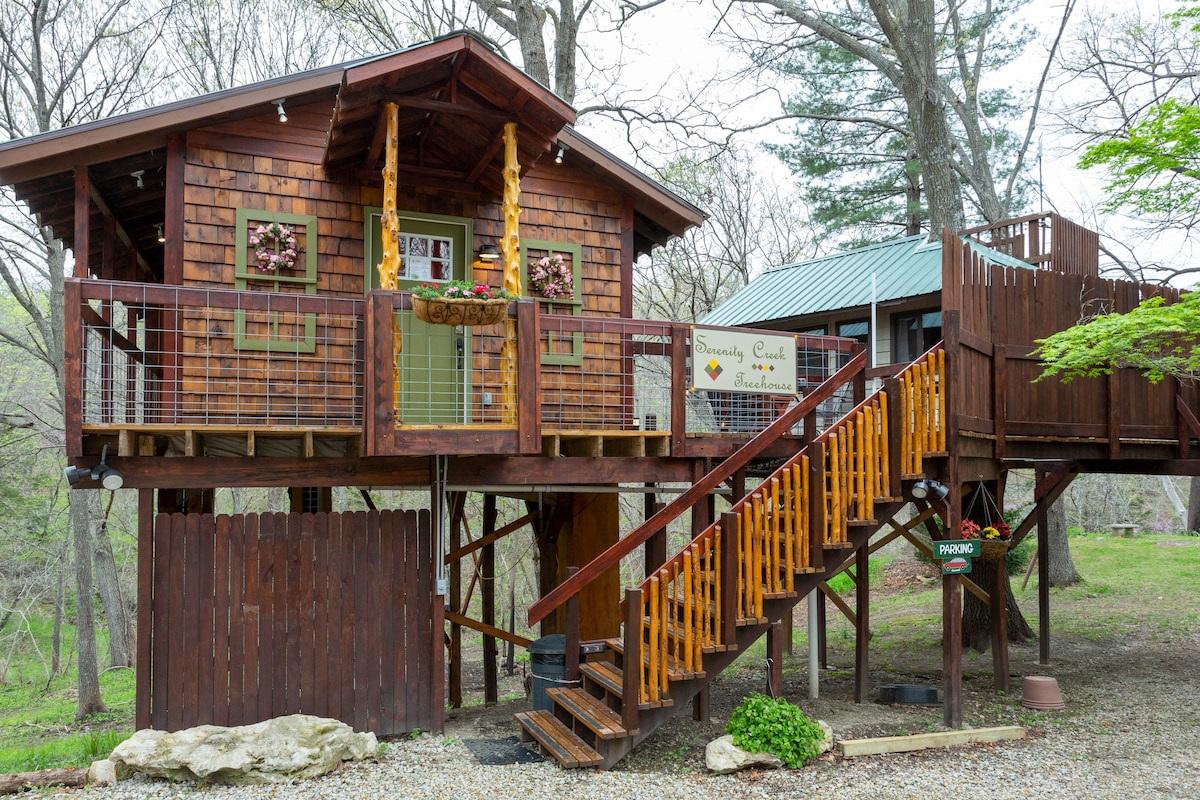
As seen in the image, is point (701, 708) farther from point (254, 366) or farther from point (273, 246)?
point (273, 246)

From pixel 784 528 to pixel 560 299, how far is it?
382 centimetres

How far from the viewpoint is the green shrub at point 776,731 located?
24.3ft

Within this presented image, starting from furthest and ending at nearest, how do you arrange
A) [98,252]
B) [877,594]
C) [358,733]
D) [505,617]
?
1. [505,617]
2. [877,594]
3. [98,252]
4. [358,733]

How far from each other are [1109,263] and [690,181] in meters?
11.3

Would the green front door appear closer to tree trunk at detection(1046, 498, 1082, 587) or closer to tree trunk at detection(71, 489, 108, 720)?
tree trunk at detection(71, 489, 108, 720)

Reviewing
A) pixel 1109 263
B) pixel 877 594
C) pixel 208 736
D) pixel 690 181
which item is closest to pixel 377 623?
pixel 208 736

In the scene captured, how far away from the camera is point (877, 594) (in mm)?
20938

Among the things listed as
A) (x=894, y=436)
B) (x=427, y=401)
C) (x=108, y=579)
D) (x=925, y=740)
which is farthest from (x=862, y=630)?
(x=108, y=579)

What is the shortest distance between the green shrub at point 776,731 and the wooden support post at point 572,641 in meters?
1.49

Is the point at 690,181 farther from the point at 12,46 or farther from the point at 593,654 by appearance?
the point at 593,654

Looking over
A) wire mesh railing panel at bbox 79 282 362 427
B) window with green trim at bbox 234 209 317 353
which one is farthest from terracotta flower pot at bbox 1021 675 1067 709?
window with green trim at bbox 234 209 317 353

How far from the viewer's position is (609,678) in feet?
25.4

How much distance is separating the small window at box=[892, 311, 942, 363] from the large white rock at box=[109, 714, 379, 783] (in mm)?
8756

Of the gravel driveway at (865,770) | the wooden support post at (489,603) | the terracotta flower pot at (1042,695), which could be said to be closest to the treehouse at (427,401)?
the gravel driveway at (865,770)
